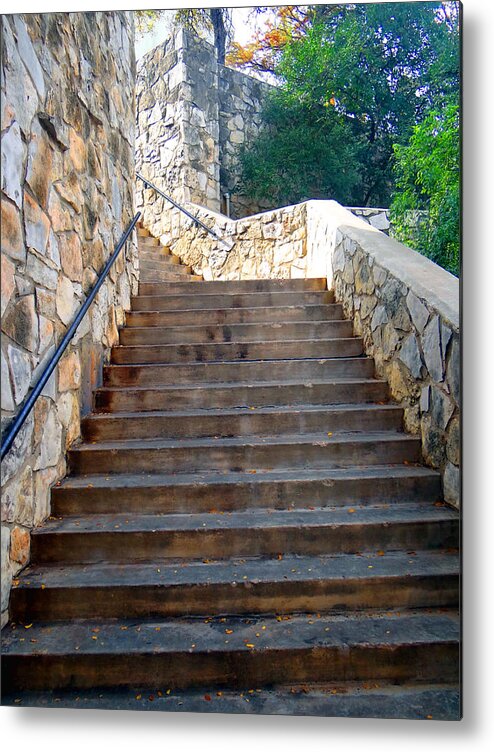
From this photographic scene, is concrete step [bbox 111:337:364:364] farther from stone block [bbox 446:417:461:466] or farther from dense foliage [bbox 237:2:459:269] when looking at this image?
stone block [bbox 446:417:461:466]

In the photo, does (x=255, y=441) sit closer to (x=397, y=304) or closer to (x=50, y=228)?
(x=397, y=304)

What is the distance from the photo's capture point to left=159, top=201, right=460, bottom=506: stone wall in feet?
6.11

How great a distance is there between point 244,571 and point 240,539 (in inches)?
5.1

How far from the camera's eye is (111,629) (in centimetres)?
158

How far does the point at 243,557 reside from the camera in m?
1.81

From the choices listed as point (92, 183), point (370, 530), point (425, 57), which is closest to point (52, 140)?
point (92, 183)

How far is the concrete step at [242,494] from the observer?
1974mm

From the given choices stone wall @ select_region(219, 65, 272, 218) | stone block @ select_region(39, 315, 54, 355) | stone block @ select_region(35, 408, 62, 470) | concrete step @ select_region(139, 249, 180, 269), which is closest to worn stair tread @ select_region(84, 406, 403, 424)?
stone block @ select_region(35, 408, 62, 470)

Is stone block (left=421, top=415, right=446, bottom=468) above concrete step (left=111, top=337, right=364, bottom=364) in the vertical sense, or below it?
below

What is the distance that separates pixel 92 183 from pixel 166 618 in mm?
1933

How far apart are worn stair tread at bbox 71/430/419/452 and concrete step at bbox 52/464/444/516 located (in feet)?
0.63

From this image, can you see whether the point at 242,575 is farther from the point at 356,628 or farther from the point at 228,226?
the point at 228,226

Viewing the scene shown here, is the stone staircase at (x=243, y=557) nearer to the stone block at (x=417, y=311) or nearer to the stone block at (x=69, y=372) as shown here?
the stone block at (x=69, y=372)

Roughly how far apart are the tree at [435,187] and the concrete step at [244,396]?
0.69 meters
